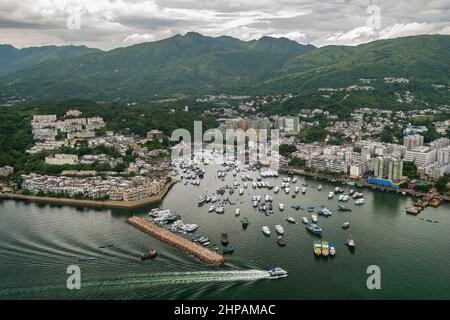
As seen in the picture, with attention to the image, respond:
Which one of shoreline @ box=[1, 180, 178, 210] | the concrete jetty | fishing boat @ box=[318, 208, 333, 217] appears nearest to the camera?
the concrete jetty

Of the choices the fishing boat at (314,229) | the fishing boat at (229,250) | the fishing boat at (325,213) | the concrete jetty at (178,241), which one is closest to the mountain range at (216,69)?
the fishing boat at (325,213)

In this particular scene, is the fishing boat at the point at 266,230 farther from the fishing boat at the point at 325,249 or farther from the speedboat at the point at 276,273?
the speedboat at the point at 276,273

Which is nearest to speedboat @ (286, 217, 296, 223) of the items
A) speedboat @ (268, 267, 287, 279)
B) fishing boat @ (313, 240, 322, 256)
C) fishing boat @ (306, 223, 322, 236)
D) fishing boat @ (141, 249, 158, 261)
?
fishing boat @ (306, 223, 322, 236)

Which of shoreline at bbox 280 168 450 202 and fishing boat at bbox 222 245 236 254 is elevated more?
shoreline at bbox 280 168 450 202

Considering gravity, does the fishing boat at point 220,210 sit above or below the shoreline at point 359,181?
below

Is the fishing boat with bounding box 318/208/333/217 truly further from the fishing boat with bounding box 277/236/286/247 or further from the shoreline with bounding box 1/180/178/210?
the shoreline with bounding box 1/180/178/210


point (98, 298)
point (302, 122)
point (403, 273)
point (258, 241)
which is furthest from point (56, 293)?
point (302, 122)
